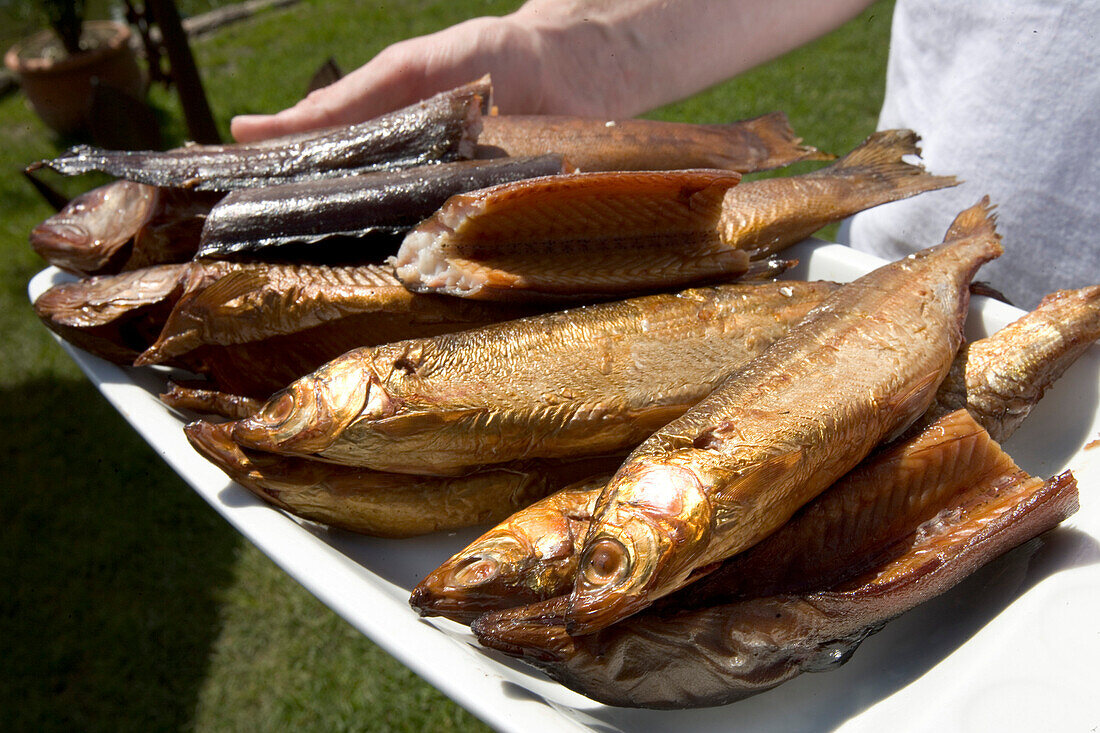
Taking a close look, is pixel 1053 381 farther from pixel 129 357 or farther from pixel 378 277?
pixel 129 357

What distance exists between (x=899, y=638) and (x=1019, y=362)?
2.08 feet

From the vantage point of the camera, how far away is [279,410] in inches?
54.9

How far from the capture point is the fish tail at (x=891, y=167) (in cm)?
208

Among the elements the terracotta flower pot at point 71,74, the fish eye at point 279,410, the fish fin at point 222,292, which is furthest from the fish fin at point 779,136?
the terracotta flower pot at point 71,74

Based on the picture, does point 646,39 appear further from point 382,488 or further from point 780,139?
point 382,488

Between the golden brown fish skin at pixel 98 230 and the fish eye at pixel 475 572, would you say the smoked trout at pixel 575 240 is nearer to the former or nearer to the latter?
the fish eye at pixel 475 572

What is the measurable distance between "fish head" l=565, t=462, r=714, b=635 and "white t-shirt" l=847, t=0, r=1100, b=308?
1.64 meters

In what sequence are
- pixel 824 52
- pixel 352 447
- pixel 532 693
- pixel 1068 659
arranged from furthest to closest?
1. pixel 824 52
2. pixel 352 447
3. pixel 532 693
4. pixel 1068 659

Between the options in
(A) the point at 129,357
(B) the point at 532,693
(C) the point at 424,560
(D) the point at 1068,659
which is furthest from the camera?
(A) the point at 129,357

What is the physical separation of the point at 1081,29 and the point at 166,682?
3.83 meters

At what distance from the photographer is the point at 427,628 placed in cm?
124

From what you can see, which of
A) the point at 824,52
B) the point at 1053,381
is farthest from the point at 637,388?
the point at 824,52

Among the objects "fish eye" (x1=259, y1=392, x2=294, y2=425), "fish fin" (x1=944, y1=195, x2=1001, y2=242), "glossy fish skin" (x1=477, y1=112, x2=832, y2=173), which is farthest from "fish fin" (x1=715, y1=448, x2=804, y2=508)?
"glossy fish skin" (x1=477, y1=112, x2=832, y2=173)

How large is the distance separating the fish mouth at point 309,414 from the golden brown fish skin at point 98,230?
0.83m
